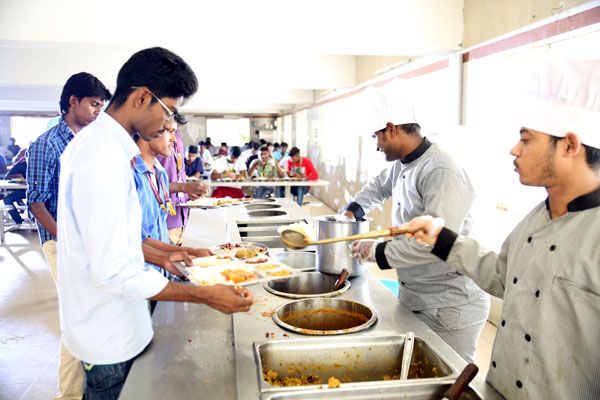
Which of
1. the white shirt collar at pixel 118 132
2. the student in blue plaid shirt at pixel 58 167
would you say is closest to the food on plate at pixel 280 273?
the white shirt collar at pixel 118 132

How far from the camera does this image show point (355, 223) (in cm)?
177

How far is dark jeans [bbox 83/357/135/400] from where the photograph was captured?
51.5 inches

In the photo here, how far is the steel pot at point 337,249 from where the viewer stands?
176 cm

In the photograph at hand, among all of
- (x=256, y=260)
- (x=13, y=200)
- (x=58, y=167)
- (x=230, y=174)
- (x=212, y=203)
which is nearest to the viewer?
(x=256, y=260)

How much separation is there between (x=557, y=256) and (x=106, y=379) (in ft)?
4.21

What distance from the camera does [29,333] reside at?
3.52 meters

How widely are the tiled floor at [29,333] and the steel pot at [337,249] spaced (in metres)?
1.66

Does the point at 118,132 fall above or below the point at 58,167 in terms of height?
above

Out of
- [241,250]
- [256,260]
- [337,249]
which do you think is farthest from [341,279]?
[241,250]

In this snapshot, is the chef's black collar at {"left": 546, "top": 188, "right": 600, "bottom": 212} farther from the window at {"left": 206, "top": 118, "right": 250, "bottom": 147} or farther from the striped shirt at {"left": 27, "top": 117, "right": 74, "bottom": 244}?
the window at {"left": 206, "top": 118, "right": 250, "bottom": 147}

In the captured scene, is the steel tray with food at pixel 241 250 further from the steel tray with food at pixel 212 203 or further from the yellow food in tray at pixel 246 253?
the steel tray with food at pixel 212 203

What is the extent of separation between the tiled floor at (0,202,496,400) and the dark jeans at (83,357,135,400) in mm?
1649

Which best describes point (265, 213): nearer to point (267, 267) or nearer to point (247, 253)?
point (247, 253)

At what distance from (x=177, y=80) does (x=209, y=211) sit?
2692 millimetres
